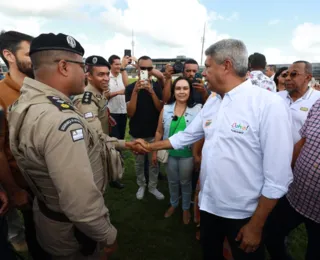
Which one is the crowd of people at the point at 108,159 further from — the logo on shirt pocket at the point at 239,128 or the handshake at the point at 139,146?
the handshake at the point at 139,146

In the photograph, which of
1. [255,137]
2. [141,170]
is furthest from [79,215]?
[141,170]

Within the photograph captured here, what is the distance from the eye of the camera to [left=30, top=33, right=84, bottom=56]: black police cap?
1.55 m

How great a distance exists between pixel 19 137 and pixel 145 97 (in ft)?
9.72

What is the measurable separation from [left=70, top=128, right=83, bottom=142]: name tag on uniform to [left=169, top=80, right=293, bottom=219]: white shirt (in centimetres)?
110

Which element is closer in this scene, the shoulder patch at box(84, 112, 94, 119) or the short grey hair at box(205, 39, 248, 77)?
the short grey hair at box(205, 39, 248, 77)

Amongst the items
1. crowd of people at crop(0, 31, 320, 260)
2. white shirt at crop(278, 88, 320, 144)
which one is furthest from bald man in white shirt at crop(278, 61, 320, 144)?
crowd of people at crop(0, 31, 320, 260)

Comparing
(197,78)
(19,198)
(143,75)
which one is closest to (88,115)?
(19,198)

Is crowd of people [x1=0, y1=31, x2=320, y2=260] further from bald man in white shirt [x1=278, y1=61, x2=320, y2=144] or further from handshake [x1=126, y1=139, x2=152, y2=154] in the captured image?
bald man in white shirt [x1=278, y1=61, x2=320, y2=144]

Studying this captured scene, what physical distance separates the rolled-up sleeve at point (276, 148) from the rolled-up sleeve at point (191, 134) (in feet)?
2.79

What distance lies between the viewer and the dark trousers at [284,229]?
81.0 inches

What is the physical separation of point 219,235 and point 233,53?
1.81 metres

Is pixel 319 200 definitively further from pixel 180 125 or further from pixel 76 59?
pixel 76 59

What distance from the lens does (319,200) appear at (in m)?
1.97

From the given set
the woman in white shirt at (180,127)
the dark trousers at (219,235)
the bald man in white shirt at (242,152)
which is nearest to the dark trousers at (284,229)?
the dark trousers at (219,235)
